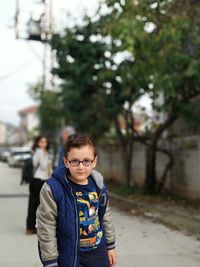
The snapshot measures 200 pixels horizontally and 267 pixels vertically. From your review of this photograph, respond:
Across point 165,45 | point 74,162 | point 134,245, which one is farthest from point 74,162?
point 165,45

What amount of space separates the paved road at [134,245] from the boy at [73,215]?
2437 mm

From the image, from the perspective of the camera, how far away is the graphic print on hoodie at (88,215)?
2977 mm

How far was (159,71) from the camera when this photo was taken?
988cm

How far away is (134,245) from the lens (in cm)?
641

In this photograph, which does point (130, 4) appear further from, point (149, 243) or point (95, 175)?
point (95, 175)

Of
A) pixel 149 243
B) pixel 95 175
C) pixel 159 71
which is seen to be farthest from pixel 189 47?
pixel 95 175

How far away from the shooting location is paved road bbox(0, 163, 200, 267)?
5.47 m

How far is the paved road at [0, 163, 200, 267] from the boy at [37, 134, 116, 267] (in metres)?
2.44

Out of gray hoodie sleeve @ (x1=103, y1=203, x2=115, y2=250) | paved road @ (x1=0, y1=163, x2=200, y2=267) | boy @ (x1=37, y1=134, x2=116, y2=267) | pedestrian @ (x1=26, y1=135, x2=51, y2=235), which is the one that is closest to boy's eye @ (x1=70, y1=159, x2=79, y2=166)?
boy @ (x1=37, y1=134, x2=116, y2=267)

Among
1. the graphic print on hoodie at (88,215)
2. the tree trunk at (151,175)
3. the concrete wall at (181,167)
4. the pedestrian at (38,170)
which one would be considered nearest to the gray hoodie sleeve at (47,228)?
the graphic print on hoodie at (88,215)

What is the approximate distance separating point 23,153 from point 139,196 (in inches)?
752

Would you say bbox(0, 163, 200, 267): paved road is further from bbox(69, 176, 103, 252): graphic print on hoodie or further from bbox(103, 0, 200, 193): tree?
bbox(103, 0, 200, 193): tree

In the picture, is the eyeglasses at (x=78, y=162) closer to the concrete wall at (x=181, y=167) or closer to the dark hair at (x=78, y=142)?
the dark hair at (x=78, y=142)

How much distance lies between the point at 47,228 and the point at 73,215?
20 centimetres
